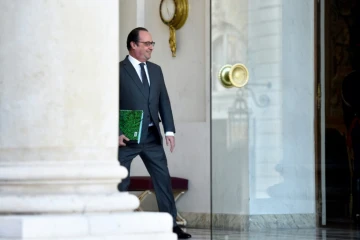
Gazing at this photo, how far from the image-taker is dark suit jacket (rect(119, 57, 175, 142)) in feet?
25.3

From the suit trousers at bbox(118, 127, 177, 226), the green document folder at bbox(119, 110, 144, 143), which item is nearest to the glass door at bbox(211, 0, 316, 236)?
the suit trousers at bbox(118, 127, 177, 226)

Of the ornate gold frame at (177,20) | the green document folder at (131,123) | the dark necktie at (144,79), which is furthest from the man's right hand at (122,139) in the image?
the ornate gold frame at (177,20)

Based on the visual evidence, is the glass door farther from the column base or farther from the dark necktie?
the column base

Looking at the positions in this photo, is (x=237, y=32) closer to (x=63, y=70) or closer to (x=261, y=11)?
(x=261, y=11)

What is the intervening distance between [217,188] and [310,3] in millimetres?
1820

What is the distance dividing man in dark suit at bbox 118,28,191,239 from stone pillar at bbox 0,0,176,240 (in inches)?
127

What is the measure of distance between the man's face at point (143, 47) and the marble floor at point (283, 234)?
4.60ft

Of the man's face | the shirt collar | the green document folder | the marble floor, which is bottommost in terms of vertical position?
the marble floor

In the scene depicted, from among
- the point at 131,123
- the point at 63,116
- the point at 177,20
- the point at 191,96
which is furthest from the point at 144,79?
the point at 63,116

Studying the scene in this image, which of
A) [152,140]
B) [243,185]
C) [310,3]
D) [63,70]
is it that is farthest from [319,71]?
[63,70]

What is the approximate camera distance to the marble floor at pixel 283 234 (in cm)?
817

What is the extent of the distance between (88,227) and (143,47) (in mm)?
3692

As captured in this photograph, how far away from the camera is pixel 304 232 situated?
8633 mm

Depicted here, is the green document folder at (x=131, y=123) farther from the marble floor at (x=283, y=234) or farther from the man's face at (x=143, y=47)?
the marble floor at (x=283, y=234)
